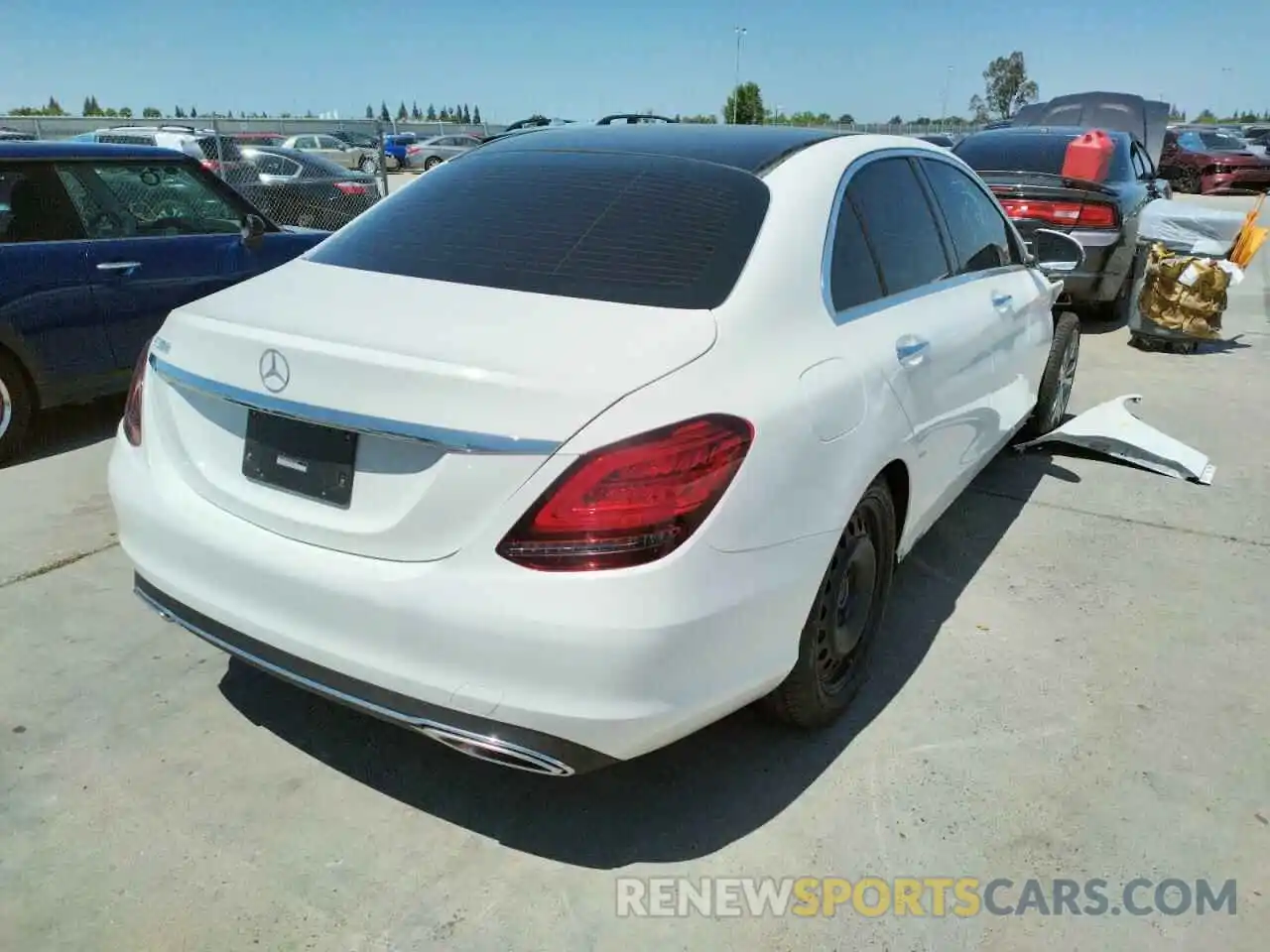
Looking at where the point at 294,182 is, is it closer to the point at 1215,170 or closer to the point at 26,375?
the point at 26,375

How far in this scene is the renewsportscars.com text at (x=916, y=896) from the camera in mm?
2301

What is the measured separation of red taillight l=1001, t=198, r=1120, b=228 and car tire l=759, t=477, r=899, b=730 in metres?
5.95

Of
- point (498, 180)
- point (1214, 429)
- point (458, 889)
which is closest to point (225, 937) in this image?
point (458, 889)

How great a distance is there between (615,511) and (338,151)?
28.6 meters

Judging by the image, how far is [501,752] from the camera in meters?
2.10

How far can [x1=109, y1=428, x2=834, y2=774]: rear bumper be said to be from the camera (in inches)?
78.8

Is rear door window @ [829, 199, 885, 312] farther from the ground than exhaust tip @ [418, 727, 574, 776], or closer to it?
farther from the ground

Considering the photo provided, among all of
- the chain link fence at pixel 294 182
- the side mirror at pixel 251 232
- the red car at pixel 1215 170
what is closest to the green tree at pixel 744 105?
the red car at pixel 1215 170

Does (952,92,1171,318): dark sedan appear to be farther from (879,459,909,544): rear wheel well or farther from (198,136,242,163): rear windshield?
(198,136,242,163): rear windshield

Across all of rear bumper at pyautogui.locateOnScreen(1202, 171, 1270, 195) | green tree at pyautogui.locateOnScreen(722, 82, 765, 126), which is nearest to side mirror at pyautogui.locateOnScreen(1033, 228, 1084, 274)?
rear bumper at pyautogui.locateOnScreen(1202, 171, 1270, 195)

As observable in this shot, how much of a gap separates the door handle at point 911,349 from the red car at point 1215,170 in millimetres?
24939

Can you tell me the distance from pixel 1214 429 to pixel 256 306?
5.66 m

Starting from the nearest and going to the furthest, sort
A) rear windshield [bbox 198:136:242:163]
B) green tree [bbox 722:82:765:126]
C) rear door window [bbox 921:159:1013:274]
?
rear door window [bbox 921:159:1013:274], rear windshield [bbox 198:136:242:163], green tree [bbox 722:82:765:126]

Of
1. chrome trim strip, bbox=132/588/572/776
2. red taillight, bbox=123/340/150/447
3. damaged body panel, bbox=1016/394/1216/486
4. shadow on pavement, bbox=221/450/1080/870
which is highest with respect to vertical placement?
red taillight, bbox=123/340/150/447
